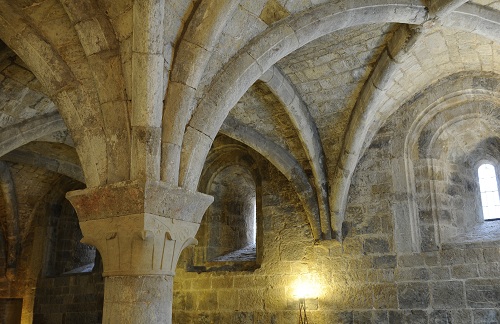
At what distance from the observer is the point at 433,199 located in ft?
→ 21.1

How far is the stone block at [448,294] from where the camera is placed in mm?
5871

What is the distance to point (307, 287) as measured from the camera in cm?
677

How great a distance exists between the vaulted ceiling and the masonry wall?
0.33m

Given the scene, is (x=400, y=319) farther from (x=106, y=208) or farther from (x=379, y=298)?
(x=106, y=208)

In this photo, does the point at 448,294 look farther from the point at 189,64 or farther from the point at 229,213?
the point at 189,64

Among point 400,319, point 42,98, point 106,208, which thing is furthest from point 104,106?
point 400,319

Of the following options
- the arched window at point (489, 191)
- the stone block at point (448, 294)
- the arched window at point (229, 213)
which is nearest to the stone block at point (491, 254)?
the stone block at point (448, 294)

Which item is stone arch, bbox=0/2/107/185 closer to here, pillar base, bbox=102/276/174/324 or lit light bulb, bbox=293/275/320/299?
pillar base, bbox=102/276/174/324

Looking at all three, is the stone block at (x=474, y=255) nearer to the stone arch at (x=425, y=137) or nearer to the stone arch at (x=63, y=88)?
the stone arch at (x=425, y=137)

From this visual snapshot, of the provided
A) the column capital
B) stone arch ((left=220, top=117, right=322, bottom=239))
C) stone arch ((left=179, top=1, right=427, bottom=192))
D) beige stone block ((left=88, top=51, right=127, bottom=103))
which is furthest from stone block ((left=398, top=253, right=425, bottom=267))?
beige stone block ((left=88, top=51, right=127, bottom=103))

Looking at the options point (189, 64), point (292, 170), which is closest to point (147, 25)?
point (189, 64)

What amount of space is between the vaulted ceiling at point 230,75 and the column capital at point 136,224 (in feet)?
0.37

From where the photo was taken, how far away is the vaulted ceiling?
343 centimetres

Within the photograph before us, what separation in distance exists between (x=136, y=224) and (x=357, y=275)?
4.00 metres
